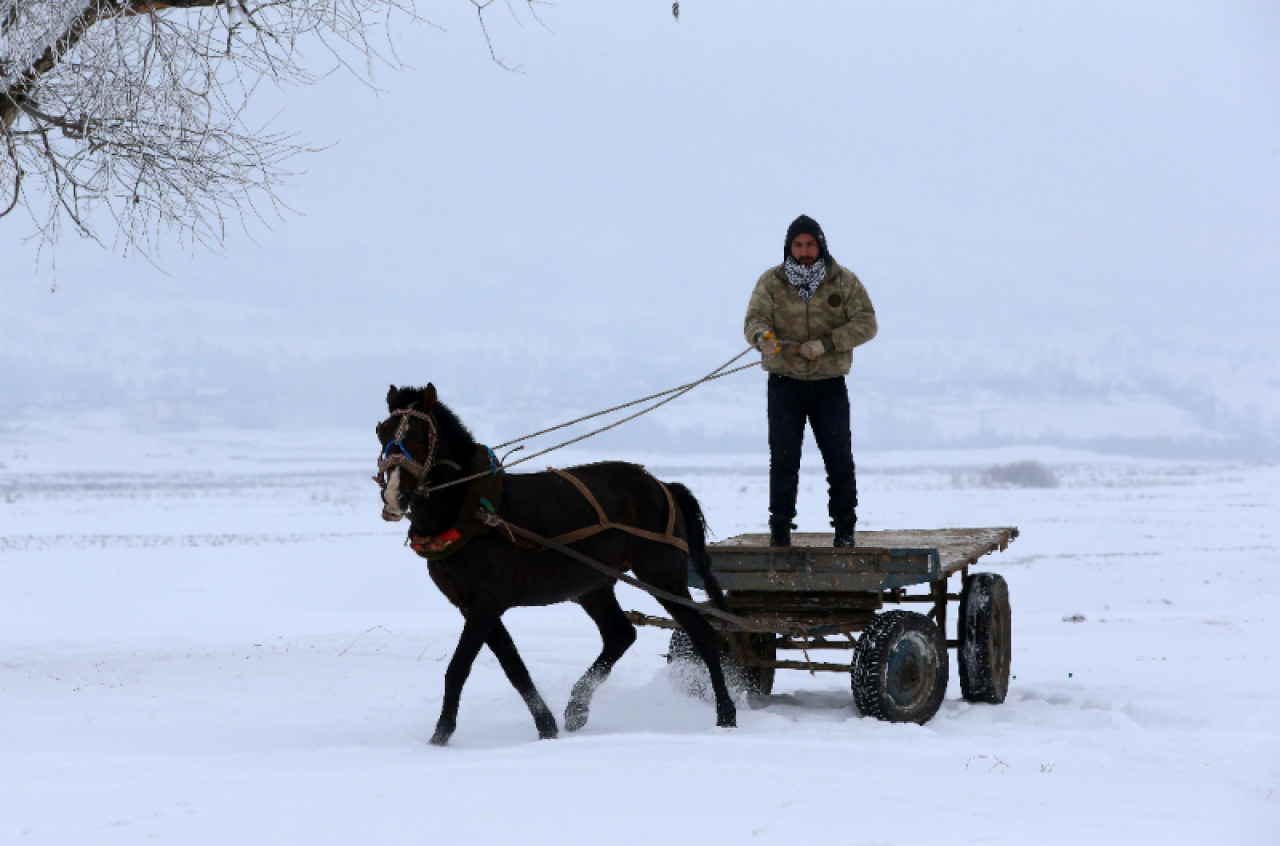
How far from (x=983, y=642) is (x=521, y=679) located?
3.26 metres

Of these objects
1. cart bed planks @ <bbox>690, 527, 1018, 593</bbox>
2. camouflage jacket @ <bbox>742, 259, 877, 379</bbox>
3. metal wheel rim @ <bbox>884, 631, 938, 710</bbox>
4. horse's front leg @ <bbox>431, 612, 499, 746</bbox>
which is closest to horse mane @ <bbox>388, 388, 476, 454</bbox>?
horse's front leg @ <bbox>431, 612, 499, 746</bbox>

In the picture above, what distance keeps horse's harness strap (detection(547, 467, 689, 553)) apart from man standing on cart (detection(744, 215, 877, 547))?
2.66ft

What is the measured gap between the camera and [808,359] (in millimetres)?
7234

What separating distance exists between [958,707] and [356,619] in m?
7.33

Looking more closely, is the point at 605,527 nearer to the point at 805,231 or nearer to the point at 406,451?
the point at 406,451

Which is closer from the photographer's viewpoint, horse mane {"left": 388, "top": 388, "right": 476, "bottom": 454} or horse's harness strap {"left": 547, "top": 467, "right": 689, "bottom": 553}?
horse mane {"left": 388, "top": 388, "right": 476, "bottom": 454}

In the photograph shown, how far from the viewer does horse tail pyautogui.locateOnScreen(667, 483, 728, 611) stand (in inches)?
272

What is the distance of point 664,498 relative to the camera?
22.5 feet

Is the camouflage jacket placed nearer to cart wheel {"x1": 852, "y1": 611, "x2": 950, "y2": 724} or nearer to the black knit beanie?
the black knit beanie

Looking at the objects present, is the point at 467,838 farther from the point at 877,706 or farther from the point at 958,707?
the point at 958,707

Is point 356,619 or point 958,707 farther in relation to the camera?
point 356,619

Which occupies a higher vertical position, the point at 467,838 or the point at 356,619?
the point at 467,838

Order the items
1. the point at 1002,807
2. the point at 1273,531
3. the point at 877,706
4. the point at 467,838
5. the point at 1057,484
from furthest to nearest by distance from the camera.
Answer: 1. the point at 1057,484
2. the point at 1273,531
3. the point at 877,706
4. the point at 1002,807
5. the point at 467,838

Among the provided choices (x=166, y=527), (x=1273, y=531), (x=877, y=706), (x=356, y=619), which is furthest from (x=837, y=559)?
(x=166, y=527)
